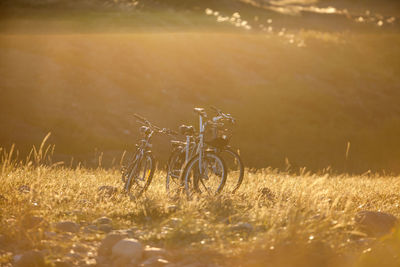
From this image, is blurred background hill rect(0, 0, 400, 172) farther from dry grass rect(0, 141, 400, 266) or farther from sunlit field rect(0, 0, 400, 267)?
dry grass rect(0, 141, 400, 266)

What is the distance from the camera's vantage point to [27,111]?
27453 millimetres

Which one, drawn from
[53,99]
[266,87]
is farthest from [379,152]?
[53,99]

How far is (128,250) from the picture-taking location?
5516mm

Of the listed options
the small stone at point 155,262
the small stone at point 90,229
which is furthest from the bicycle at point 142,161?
the small stone at point 155,262

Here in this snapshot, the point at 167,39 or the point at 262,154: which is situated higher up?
the point at 167,39

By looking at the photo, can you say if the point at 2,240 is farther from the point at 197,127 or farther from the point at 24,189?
the point at 197,127

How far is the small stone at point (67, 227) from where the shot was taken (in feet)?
20.9

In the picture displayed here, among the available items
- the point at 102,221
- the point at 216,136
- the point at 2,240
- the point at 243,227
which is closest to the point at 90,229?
the point at 102,221

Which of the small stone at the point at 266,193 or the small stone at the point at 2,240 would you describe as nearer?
the small stone at the point at 2,240

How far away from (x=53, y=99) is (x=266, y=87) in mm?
16016

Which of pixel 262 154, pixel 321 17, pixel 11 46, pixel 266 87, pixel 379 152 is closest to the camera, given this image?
pixel 262 154

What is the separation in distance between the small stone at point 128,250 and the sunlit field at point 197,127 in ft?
0.12

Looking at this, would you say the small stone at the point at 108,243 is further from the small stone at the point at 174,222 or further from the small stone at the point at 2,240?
the small stone at the point at 2,240

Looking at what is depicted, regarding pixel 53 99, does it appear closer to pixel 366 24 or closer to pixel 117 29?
pixel 117 29
